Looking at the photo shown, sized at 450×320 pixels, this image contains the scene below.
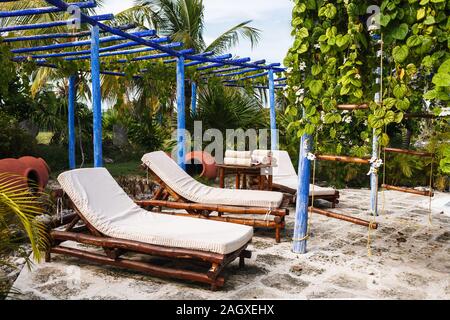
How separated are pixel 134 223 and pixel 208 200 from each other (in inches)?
54.5

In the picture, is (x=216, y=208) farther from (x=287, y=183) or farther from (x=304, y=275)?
(x=287, y=183)

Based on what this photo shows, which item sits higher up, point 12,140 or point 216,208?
point 12,140

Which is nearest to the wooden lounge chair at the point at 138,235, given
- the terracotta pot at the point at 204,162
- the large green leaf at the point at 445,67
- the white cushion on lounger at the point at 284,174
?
the large green leaf at the point at 445,67

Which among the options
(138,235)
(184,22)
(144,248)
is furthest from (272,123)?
(184,22)

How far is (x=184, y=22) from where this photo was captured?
567 inches

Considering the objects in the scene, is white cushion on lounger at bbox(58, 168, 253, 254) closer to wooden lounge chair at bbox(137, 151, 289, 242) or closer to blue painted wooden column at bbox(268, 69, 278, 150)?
wooden lounge chair at bbox(137, 151, 289, 242)

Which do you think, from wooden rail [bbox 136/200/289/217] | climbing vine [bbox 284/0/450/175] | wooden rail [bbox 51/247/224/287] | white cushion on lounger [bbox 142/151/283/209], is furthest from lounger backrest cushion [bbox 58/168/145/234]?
climbing vine [bbox 284/0/450/175]

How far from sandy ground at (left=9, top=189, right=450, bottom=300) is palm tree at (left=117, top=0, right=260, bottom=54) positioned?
11007mm

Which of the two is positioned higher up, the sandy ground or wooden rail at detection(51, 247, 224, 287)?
wooden rail at detection(51, 247, 224, 287)

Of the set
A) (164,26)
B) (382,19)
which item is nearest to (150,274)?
(382,19)

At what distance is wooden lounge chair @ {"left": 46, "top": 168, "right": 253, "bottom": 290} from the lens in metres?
3.12

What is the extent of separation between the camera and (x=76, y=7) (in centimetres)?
446

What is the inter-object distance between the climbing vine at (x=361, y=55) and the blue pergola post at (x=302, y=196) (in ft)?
0.77

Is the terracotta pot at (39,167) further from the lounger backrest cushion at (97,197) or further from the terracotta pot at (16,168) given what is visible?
the lounger backrest cushion at (97,197)
